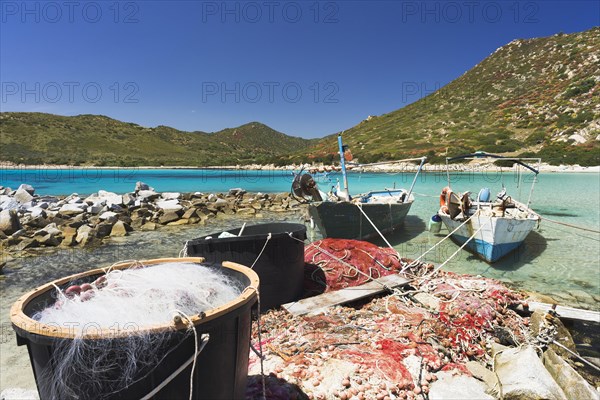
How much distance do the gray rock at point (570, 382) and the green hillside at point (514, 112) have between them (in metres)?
45.0

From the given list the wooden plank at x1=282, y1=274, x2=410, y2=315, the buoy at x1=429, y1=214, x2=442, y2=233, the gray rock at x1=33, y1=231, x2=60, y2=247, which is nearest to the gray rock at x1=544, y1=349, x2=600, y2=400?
the wooden plank at x1=282, y1=274, x2=410, y2=315

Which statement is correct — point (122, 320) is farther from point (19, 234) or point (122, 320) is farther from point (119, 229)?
point (19, 234)

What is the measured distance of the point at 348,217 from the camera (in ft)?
38.8

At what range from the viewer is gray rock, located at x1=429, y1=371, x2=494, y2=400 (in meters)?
3.40

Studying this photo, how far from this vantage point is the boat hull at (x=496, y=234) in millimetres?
9438

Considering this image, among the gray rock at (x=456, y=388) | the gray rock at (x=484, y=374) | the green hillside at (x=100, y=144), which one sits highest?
the green hillside at (x=100, y=144)

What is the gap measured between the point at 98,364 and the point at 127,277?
869mm

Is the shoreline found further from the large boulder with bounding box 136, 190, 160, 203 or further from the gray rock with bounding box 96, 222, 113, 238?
the large boulder with bounding box 136, 190, 160, 203

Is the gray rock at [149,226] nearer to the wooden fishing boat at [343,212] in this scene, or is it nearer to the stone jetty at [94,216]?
the stone jetty at [94,216]

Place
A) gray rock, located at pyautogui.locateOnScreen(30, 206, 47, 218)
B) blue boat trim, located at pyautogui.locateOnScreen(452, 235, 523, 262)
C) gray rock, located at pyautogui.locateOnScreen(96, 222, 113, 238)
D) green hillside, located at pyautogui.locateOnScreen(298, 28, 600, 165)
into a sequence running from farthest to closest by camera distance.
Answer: green hillside, located at pyautogui.locateOnScreen(298, 28, 600, 165), gray rock, located at pyautogui.locateOnScreen(30, 206, 47, 218), gray rock, located at pyautogui.locateOnScreen(96, 222, 113, 238), blue boat trim, located at pyautogui.locateOnScreen(452, 235, 523, 262)

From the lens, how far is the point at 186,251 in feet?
15.9

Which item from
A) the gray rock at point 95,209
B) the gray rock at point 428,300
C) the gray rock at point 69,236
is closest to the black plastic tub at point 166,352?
the gray rock at point 428,300

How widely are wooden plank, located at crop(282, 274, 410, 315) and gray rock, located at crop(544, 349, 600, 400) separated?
105 inches

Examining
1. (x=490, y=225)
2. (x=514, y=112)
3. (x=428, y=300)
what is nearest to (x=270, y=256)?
(x=428, y=300)
